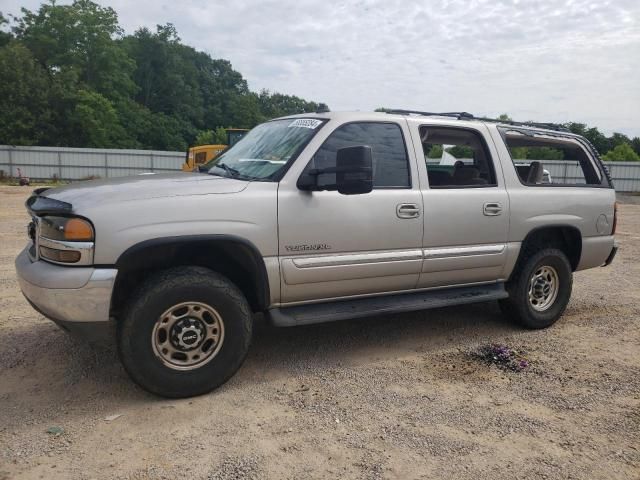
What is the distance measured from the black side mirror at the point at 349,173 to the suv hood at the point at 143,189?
1.49ft

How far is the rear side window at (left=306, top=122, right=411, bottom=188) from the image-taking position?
4.03m

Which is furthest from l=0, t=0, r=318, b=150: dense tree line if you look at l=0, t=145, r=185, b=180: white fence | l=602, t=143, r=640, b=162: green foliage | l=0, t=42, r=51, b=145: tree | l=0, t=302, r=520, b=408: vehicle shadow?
l=0, t=302, r=520, b=408: vehicle shadow

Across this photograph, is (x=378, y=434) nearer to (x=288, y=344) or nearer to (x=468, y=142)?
(x=288, y=344)

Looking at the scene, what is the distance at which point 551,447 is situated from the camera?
3037 mm

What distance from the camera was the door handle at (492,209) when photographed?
4.62 meters

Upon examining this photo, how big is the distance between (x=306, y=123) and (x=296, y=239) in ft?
3.37

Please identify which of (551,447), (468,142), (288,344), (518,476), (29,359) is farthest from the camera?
(468,142)

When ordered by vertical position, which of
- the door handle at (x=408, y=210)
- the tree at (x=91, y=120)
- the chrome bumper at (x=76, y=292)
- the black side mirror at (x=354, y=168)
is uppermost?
the tree at (x=91, y=120)

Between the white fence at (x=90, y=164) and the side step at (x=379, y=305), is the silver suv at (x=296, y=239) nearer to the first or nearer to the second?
the side step at (x=379, y=305)

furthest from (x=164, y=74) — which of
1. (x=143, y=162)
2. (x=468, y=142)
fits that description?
(x=468, y=142)

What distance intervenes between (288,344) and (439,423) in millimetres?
1695

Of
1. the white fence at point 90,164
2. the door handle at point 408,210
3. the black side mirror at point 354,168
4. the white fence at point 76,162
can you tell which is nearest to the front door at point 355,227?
the door handle at point 408,210

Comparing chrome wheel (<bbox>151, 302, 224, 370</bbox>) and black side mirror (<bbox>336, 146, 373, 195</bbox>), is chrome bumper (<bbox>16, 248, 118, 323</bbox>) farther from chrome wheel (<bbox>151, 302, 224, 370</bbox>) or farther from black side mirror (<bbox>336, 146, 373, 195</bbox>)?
black side mirror (<bbox>336, 146, 373, 195</bbox>)

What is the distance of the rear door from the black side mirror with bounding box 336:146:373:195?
887 millimetres
